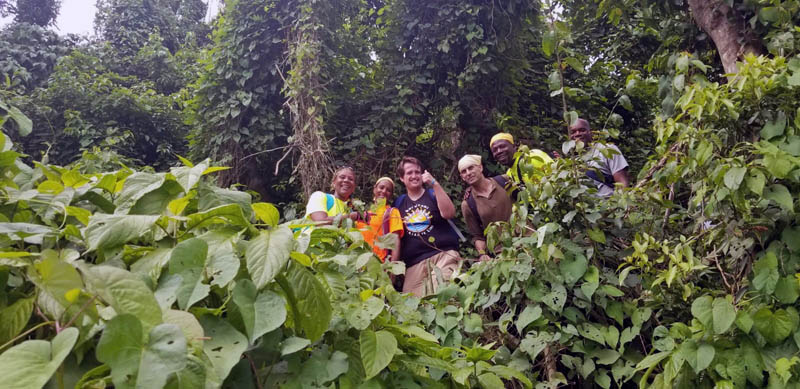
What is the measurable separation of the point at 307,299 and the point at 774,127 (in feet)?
5.92

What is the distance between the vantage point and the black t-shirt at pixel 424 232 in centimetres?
374

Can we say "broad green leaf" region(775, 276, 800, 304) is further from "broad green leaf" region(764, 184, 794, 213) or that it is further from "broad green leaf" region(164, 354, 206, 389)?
"broad green leaf" region(164, 354, 206, 389)

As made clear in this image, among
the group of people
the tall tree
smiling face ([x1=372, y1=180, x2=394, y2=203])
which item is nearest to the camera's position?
the group of people

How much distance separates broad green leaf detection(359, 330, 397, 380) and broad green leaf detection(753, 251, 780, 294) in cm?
138

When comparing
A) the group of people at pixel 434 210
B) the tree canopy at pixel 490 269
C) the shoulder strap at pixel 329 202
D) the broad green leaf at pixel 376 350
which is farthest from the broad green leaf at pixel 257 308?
the shoulder strap at pixel 329 202

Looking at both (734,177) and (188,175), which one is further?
(734,177)

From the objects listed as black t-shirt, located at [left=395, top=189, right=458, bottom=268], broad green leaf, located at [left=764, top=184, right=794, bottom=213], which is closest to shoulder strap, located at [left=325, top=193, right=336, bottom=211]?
black t-shirt, located at [left=395, top=189, right=458, bottom=268]

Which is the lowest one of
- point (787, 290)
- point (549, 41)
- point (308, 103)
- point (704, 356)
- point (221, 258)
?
point (704, 356)

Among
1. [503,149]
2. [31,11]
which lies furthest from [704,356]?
[31,11]

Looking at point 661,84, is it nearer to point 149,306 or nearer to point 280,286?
point 280,286

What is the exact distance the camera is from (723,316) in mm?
1699

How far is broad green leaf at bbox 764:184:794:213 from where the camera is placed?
172cm

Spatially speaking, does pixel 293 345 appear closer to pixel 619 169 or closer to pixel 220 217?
pixel 220 217

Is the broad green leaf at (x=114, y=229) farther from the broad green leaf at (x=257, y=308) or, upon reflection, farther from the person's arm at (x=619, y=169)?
A: the person's arm at (x=619, y=169)
